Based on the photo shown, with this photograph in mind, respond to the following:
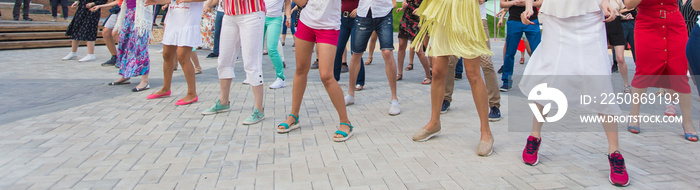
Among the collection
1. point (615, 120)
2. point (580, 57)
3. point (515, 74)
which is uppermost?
point (580, 57)

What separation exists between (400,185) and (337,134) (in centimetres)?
129

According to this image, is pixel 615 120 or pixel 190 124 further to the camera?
pixel 190 124

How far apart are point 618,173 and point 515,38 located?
4.65m

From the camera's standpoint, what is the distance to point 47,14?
63.0 feet

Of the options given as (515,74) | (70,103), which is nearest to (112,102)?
(70,103)

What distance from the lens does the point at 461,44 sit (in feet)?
13.9

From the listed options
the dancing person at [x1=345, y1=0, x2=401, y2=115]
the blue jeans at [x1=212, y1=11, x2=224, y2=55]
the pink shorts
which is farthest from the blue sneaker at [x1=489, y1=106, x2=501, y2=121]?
the blue jeans at [x1=212, y1=11, x2=224, y2=55]

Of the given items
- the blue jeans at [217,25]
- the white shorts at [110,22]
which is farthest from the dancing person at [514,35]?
the white shorts at [110,22]

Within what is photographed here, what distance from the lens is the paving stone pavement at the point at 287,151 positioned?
3.39 metres

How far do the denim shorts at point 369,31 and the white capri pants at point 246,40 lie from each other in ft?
4.40

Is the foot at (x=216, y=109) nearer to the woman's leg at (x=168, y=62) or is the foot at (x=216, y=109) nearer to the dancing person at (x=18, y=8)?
the woman's leg at (x=168, y=62)

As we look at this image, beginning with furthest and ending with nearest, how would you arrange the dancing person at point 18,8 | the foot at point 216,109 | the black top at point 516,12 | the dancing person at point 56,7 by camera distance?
the dancing person at point 56,7
the dancing person at point 18,8
the black top at point 516,12
the foot at point 216,109

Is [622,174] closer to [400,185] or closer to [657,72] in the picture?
[400,185]

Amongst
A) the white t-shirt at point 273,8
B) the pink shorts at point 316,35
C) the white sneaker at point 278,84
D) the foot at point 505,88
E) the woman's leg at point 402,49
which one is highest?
the white t-shirt at point 273,8
